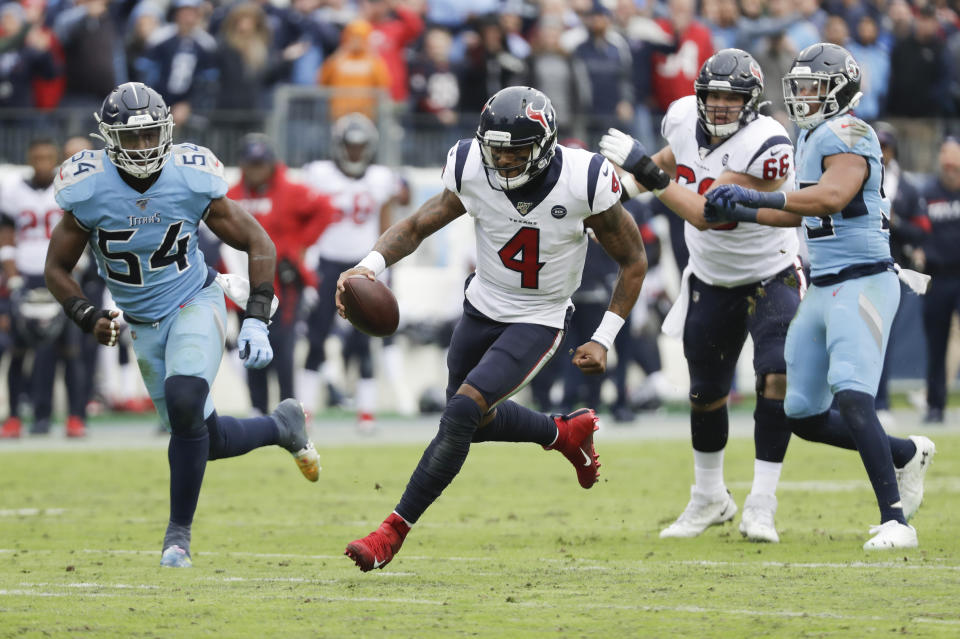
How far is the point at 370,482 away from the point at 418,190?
17.7 feet

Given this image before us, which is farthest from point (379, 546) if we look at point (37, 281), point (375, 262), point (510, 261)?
point (37, 281)

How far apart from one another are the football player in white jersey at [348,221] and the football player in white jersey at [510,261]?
5649 mm

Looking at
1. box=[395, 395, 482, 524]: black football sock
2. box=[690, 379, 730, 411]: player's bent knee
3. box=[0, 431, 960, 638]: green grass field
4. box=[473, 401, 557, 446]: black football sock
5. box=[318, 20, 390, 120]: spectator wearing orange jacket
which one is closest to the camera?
box=[0, 431, 960, 638]: green grass field

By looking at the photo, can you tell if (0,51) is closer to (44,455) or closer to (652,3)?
(44,455)

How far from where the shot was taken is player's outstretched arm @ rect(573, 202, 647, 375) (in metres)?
6.08

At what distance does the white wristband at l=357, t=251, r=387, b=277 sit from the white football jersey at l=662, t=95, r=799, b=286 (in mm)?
1449

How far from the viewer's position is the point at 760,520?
6.78 m

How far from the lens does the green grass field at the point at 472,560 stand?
4766 millimetres

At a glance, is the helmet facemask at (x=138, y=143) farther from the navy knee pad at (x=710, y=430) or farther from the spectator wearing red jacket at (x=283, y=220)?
the spectator wearing red jacket at (x=283, y=220)

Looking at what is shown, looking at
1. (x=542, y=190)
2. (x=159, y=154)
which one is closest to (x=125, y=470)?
(x=159, y=154)

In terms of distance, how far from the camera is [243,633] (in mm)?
4609

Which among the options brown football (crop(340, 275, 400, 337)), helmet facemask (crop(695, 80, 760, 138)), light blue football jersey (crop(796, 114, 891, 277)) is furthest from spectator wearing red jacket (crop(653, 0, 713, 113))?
brown football (crop(340, 275, 400, 337))

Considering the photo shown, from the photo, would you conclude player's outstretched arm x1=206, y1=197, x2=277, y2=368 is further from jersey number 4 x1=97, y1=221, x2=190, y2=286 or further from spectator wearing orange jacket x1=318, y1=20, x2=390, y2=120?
spectator wearing orange jacket x1=318, y1=20, x2=390, y2=120

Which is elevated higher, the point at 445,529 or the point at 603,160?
the point at 603,160
